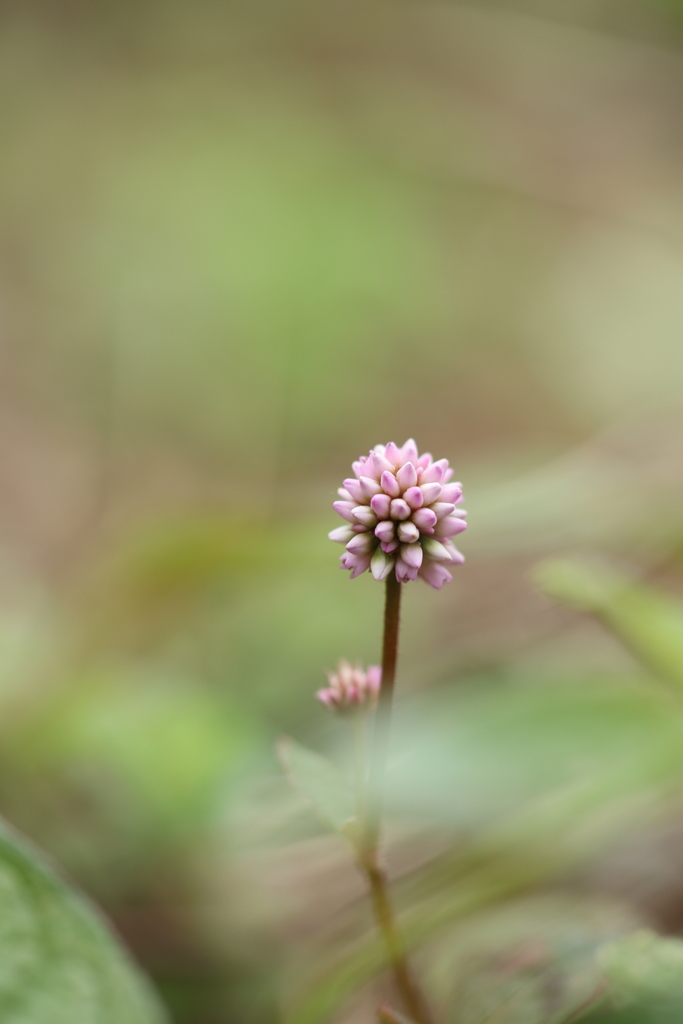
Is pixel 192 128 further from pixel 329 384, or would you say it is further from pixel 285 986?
pixel 285 986

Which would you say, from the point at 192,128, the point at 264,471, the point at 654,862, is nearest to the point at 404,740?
the point at 654,862

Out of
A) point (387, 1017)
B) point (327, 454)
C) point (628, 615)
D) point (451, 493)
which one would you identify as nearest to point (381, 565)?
point (451, 493)

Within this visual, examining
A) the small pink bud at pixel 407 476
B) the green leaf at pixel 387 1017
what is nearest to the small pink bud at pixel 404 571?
the small pink bud at pixel 407 476

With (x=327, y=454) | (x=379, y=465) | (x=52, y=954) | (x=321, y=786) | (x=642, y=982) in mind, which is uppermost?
(x=327, y=454)

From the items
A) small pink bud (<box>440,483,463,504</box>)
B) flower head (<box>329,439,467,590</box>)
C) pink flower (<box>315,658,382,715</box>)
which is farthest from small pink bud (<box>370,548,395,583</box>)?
pink flower (<box>315,658,382,715</box>)

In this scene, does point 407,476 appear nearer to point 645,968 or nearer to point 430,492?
point 430,492

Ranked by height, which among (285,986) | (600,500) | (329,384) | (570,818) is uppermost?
(329,384)

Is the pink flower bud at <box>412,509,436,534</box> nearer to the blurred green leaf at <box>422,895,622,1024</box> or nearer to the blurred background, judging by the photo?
the blurred background
